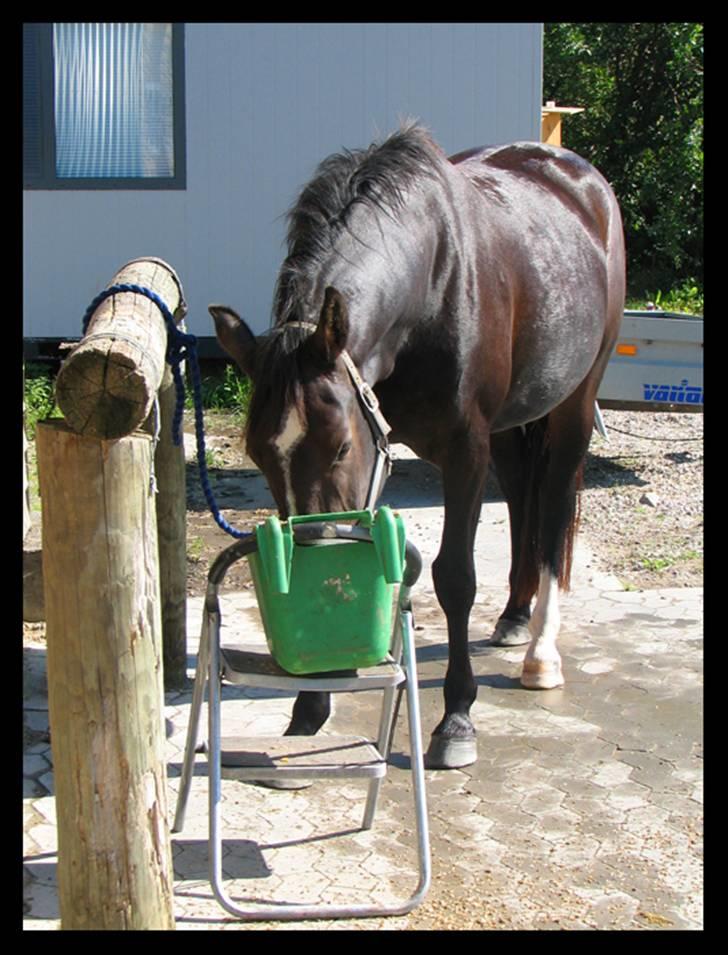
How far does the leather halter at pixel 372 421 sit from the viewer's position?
3.51 meters

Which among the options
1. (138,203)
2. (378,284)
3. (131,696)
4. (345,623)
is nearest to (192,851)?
(345,623)

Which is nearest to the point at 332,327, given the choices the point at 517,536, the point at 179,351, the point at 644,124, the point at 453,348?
the point at 179,351

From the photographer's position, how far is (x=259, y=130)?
426 inches

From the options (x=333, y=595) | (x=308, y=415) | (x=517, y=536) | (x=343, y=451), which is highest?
(x=308, y=415)

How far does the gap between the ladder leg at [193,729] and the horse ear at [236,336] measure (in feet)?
2.54

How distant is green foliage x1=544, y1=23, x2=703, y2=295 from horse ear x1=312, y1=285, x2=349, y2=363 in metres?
15.6

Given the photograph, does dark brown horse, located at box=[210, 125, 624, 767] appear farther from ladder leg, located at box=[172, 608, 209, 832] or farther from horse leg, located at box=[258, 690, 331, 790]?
ladder leg, located at box=[172, 608, 209, 832]

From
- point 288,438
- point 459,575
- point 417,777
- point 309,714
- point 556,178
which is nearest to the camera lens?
point 417,777

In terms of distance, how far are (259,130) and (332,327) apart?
7.93 metres

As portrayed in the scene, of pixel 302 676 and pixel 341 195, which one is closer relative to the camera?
pixel 302 676

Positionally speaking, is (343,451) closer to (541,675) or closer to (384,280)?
(384,280)

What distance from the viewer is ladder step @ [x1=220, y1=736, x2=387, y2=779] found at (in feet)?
10.7

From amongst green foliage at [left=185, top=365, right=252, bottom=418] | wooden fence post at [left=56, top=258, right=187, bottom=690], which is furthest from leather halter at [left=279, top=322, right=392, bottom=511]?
green foliage at [left=185, top=365, right=252, bottom=418]

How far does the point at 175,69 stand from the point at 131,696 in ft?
30.2
